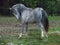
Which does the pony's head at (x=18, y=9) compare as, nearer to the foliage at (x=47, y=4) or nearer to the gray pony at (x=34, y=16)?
the gray pony at (x=34, y=16)

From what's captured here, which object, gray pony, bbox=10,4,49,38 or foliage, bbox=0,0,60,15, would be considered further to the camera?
foliage, bbox=0,0,60,15

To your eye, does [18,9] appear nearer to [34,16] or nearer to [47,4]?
[34,16]

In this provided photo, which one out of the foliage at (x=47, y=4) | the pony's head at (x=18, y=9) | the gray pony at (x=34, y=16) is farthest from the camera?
the foliage at (x=47, y=4)

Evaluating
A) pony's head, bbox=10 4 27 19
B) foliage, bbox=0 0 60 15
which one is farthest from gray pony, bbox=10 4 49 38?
foliage, bbox=0 0 60 15

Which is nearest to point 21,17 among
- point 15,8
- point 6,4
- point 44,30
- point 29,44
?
point 15,8

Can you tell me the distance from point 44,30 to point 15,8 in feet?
5.70

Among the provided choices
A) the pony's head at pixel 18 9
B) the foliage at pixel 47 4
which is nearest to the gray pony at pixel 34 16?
the pony's head at pixel 18 9

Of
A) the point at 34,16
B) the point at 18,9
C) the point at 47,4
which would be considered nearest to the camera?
the point at 34,16

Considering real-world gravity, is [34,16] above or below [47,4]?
above

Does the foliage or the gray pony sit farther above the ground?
the gray pony

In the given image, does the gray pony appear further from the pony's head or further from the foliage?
the foliage

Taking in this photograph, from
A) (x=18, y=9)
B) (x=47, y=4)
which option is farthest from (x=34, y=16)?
(x=47, y=4)

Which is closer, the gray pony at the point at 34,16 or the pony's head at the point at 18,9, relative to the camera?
the gray pony at the point at 34,16

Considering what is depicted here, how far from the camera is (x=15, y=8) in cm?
1205
